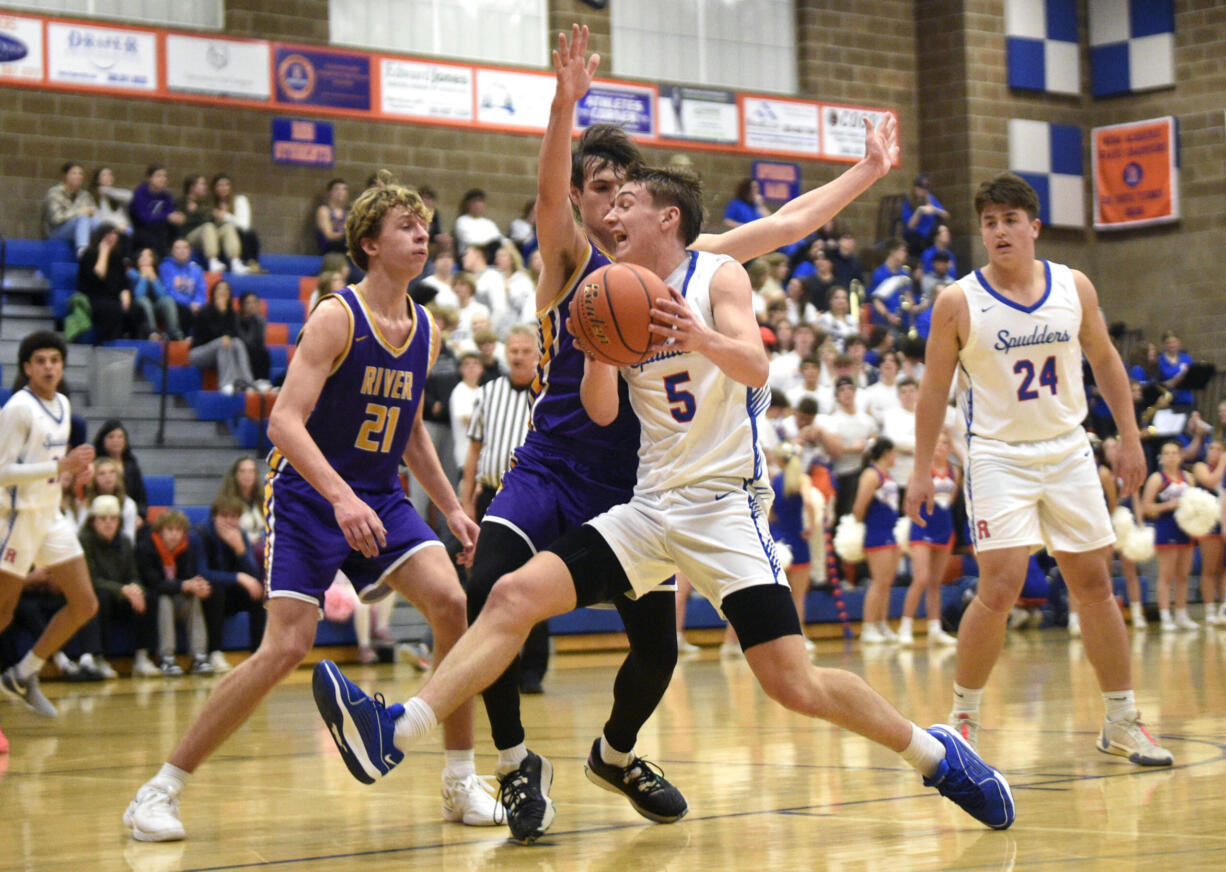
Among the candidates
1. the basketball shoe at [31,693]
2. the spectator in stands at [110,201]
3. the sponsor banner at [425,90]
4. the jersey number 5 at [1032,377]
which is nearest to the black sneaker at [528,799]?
the jersey number 5 at [1032,377]

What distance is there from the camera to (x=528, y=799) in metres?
4.39

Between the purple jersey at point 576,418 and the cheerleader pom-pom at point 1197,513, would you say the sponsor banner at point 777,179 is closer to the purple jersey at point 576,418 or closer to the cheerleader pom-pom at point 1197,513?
the cheerleader pom-pom at point 1197,513

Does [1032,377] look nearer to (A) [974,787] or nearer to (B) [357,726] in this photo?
Result: (A) [974,787]

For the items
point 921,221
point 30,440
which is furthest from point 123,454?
point 921,221

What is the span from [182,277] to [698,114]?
27.8ft

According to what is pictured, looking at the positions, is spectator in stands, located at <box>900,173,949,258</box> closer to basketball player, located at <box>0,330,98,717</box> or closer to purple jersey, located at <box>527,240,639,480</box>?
basketball player, located at <box>0,330,98,717</box>

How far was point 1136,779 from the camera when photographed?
5047mm

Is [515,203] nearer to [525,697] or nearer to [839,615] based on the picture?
[839,615]

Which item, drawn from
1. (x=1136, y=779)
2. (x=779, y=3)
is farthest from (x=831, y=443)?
(x=779, y=3)

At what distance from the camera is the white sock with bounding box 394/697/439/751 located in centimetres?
398

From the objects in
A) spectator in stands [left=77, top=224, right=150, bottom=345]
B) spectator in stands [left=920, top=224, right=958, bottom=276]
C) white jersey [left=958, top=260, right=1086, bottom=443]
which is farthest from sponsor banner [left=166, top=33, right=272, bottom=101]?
white jersey [left=958, top=260, right=1086, bottom=443]

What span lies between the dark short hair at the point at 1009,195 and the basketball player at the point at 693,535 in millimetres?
1664

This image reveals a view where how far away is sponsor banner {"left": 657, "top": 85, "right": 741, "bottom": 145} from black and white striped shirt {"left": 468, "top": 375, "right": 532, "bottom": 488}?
12.3m

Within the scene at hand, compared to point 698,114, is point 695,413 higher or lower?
lower
